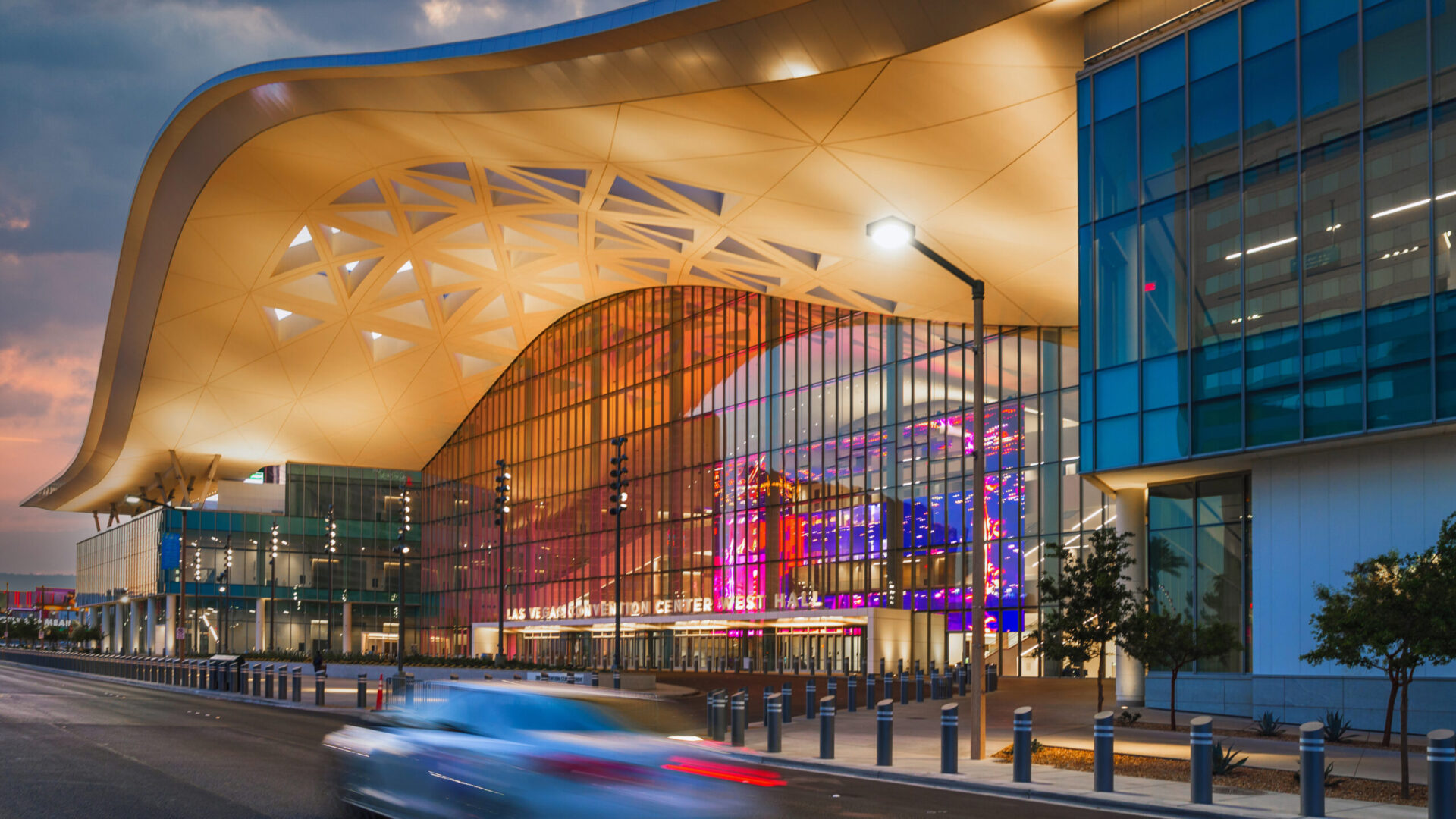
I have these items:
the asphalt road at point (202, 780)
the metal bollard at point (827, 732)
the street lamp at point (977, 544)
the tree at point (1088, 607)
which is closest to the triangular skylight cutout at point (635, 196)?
the tree at point (1088, 607)

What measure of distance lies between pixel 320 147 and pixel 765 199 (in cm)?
1786

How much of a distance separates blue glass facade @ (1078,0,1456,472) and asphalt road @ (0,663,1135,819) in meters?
12.9

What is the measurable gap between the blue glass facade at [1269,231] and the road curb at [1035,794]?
11.6 m

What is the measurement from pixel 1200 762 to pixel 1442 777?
2738 millimetres

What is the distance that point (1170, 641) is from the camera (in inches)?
967

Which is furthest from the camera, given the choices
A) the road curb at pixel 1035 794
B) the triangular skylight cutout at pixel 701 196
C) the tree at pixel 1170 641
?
the triangular skylight cutout at pixel 701 196

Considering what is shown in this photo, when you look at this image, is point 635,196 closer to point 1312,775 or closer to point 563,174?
point 563,174

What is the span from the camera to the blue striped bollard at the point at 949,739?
16.9 meters

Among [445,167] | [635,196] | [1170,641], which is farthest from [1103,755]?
[445,167]

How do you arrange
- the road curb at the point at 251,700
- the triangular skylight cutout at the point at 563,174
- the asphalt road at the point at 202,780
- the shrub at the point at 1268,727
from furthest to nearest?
the triangular skylight cutout at the point at 563,174, the road curb at the point at 251,700, the shrub at the point at 1268,727, the asphalt road at the point at 202,780

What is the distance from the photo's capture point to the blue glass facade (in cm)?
2220

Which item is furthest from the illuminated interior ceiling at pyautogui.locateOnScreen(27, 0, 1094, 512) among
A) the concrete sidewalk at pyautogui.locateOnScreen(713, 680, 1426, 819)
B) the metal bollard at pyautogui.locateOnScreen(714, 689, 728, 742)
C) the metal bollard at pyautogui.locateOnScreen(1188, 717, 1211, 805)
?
the metal bollard at pyautogui.locateOnScreen(1188, 717, 1211, 805)

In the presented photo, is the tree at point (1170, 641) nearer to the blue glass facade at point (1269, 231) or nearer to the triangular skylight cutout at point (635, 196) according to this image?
the blue glass facade at point (1269, 231)

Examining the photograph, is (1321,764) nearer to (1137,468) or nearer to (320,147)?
(1137,468)
